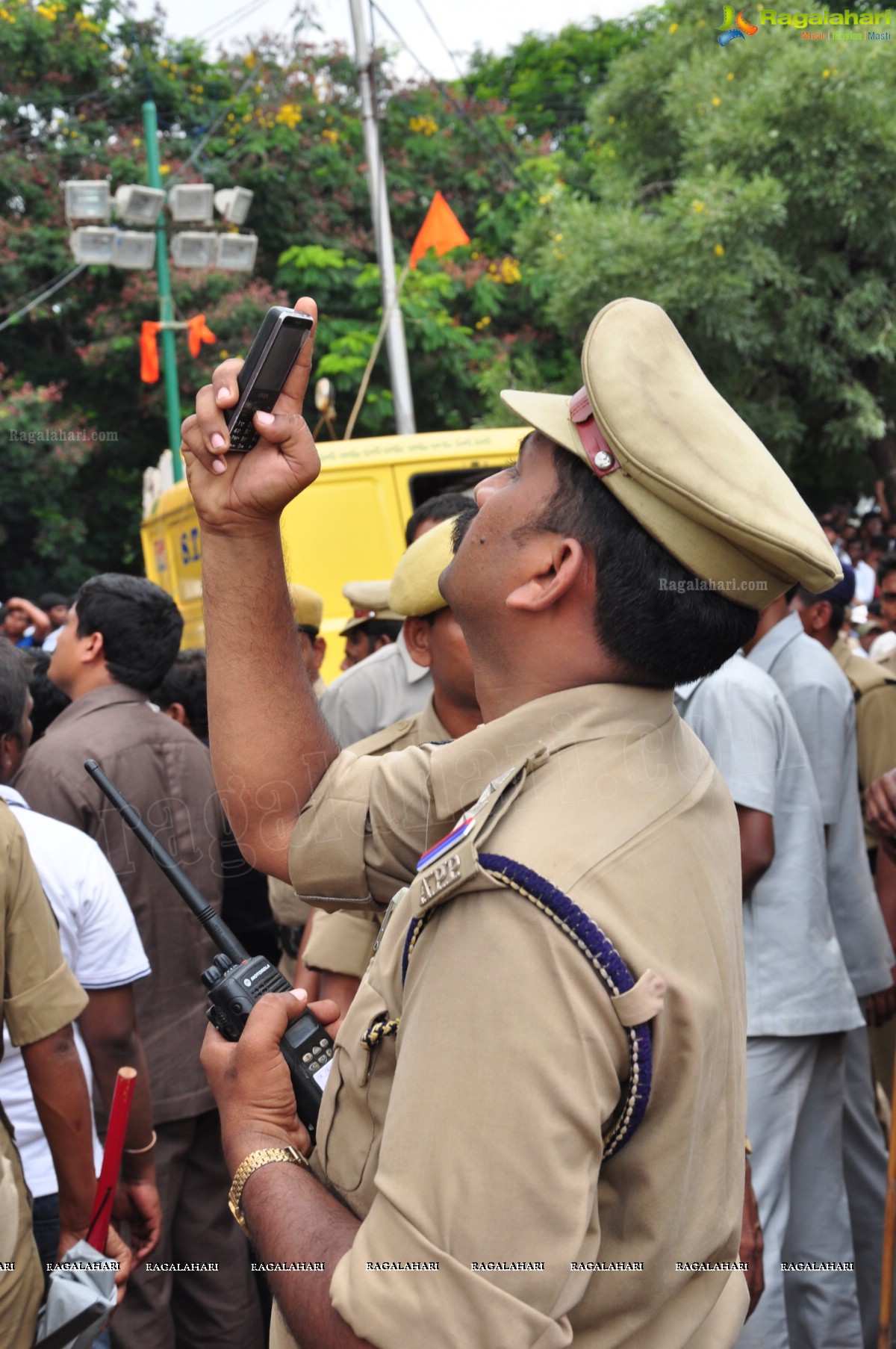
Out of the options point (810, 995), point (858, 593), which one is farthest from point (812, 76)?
point (810, 995)

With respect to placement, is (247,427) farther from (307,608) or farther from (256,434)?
(307,608)

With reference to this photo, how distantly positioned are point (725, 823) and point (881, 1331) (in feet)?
7.26

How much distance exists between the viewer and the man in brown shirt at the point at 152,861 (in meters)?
3.14

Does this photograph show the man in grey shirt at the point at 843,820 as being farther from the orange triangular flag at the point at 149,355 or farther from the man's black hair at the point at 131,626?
the orange triangular flag at the point at 149,355

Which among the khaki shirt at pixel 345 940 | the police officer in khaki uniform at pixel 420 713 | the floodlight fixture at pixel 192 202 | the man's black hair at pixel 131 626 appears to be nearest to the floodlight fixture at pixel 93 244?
the floodlight fixture at pixel 192 202

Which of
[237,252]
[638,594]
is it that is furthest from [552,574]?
[237,252]

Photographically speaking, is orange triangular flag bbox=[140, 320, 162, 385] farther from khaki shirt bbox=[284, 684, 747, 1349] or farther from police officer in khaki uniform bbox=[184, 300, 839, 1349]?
khaki shirt bbox=[284, 684, 747, 1349]

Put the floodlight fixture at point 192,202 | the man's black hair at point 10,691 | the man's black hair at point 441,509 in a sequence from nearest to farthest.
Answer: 1. the man's black hair at point 10,691
2. the man's black hair at point 441,509
3. the floodlight fixture at point 192,202

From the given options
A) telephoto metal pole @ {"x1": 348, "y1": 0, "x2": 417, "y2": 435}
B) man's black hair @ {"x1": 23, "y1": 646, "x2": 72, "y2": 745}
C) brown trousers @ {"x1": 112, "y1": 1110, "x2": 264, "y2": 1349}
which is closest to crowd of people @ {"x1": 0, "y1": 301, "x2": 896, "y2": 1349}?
brown trousers @ {"x1": 112, "y1": 1110, "x2": 264, "y2": 1349}

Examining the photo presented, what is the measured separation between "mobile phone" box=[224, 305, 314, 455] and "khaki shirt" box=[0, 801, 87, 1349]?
102 centimetres

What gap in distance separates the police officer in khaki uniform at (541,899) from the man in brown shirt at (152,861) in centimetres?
174

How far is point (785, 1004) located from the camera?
10.1ft

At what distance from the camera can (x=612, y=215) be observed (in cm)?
1352

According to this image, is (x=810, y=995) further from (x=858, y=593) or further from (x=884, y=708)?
(x=858, y=593)
